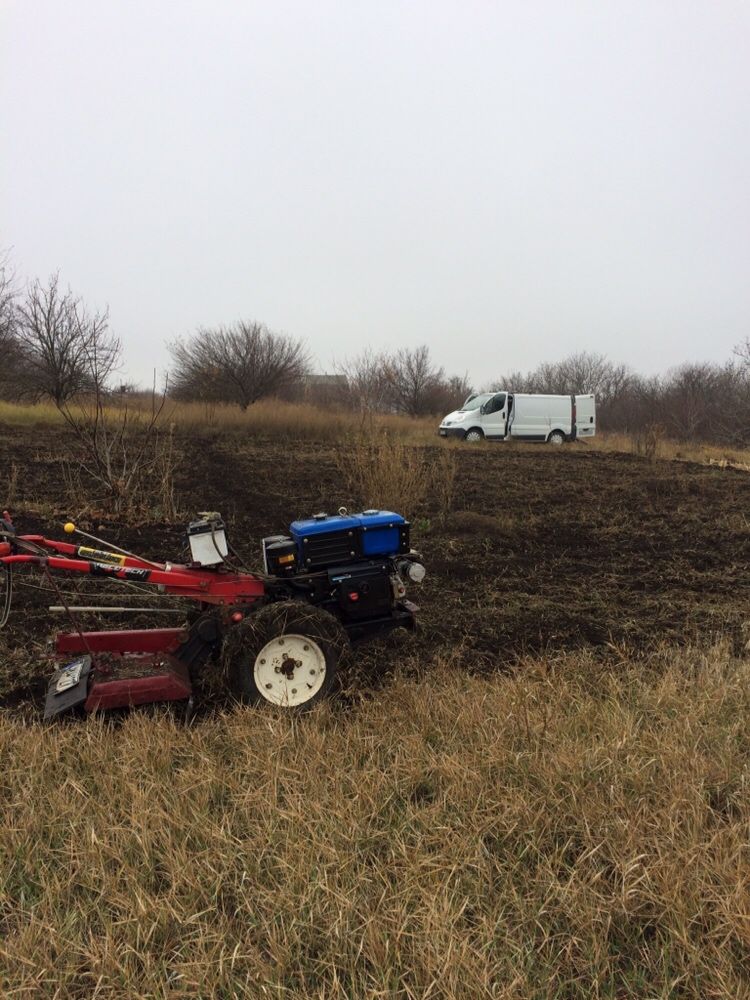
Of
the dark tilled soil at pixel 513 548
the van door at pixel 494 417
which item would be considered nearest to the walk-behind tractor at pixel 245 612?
the dark tilled soil at pixel 513 548

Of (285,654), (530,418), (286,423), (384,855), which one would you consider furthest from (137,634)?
(530,418)

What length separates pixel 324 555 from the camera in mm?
3553

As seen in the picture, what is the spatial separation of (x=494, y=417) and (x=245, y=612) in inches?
799

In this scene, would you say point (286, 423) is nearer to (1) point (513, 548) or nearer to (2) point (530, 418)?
(2) point (530, 418)

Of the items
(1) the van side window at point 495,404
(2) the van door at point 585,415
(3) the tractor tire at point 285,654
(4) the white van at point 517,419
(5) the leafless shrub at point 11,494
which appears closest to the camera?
(3) the tractor tire at point 285,654

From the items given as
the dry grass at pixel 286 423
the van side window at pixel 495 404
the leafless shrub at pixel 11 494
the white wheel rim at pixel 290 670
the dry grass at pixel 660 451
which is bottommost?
the white wheel rim at pixel 290 670

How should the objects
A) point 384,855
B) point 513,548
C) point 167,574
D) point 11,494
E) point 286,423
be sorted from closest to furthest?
point 384,855 < point 167,574 < point 513,548 < point 11,494 < point 286,423

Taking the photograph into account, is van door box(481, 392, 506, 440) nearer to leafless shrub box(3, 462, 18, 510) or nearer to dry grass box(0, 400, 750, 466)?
dry grass box(0, 400, 750, 466)

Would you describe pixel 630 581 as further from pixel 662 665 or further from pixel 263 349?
pixel 263 349

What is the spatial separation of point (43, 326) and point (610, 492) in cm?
2185

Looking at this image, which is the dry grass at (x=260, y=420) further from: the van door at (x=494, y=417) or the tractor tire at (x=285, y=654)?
the tractor tire at (x=285, y=654)

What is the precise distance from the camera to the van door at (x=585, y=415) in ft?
78.0

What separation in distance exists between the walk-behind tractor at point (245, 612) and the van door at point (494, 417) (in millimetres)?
19584

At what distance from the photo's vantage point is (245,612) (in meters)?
3.38
